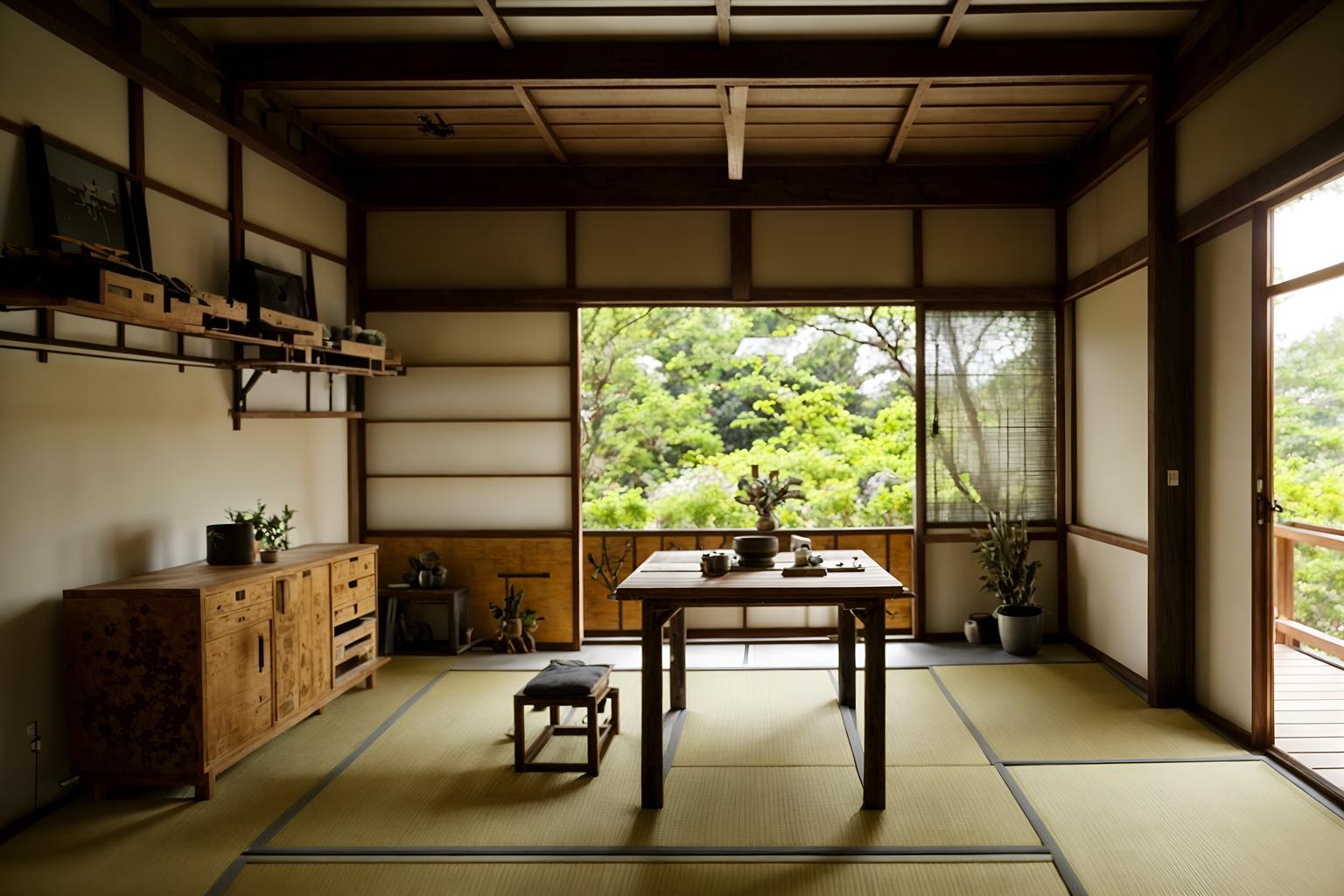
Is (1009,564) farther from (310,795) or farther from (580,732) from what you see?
(310,795)

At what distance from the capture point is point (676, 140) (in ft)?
17.9

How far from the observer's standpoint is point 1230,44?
3.71 metres

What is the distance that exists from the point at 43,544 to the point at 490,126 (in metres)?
3.37

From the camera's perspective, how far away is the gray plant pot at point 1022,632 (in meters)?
5.32

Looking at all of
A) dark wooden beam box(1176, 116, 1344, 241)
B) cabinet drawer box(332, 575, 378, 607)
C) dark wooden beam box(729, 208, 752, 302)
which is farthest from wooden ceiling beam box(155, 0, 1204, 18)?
cabinet drawer box(332, 575, 378, 607)

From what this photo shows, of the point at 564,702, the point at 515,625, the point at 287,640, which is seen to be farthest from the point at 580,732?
the point at 515,625

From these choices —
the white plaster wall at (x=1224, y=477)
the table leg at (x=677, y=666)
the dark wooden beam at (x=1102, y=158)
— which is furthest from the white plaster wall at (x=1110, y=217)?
the table leg at (x=677, y=666)

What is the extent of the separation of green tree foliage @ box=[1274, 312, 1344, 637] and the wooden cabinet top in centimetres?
462

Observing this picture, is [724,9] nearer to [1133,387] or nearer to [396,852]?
[1133,387]

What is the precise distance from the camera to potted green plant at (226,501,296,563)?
4059 millimetres

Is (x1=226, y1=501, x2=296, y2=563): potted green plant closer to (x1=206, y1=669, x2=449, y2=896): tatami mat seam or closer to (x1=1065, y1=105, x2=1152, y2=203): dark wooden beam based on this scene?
(x1=206, y1=669, x2=449, y2=896): tatami mat seam

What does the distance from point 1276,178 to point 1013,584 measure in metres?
2.91

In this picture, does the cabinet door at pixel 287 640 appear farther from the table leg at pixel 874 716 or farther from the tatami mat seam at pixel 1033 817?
the tatami mat seam at pixel 1033 817

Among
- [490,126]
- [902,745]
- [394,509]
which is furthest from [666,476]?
[902,745]
